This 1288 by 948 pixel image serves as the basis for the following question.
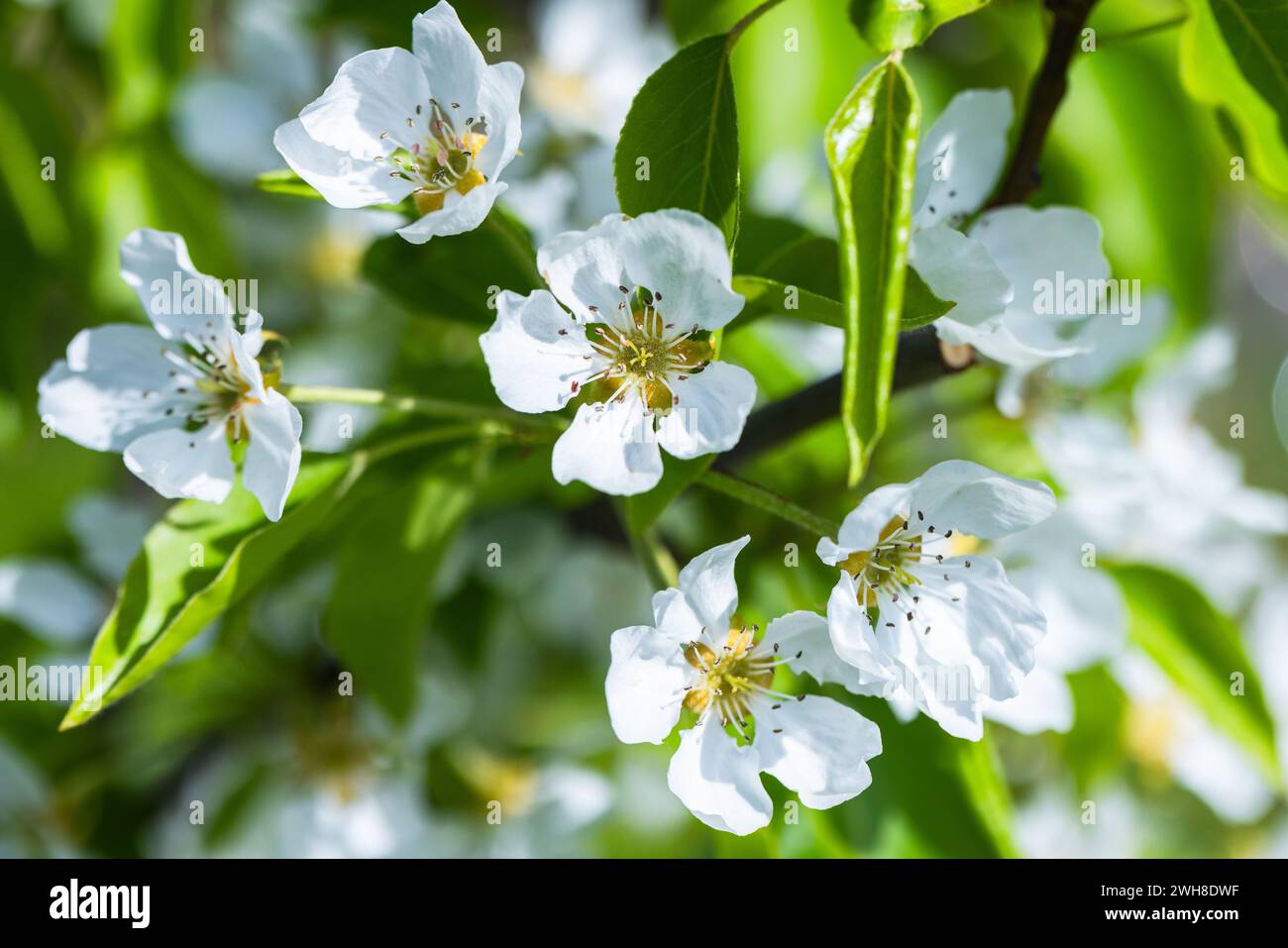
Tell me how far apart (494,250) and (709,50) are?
337mm

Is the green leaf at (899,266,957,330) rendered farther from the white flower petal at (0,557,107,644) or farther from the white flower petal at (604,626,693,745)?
the white flower petal at (0,557,107,644)

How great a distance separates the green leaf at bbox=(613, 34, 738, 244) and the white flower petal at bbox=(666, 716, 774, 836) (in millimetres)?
330

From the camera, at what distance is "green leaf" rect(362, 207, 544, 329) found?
1.05m

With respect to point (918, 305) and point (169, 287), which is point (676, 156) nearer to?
point (918, 305)

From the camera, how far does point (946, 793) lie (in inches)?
41.8

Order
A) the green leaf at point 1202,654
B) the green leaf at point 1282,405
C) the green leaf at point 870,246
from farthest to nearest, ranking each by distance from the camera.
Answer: the green leaf at point 1282,405, the green leaf at point 1202,654, the green leaf at point 870,246

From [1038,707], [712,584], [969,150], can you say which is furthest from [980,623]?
[969,150]

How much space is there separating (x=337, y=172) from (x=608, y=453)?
0.88 feet

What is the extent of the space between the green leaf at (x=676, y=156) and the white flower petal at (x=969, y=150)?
0.94 feet

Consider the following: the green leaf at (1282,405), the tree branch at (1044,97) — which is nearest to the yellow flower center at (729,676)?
the tree branch at (1044,97)

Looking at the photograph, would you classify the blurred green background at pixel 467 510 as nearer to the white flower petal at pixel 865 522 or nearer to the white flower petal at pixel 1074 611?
the white flower petal at pixel 1074 611

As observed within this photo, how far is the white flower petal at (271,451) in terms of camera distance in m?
0.78

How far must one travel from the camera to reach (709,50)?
2.54 ft
